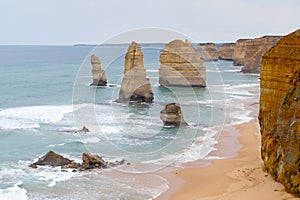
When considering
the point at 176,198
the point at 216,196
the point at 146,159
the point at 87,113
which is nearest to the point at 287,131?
the point at 216,196

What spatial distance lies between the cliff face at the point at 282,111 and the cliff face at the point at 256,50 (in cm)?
6430

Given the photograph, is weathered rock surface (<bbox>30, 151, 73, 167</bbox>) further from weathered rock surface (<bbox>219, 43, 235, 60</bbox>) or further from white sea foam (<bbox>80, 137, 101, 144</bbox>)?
weathered rock surface (<bbox>219, 43, 235, 60</bbox>)

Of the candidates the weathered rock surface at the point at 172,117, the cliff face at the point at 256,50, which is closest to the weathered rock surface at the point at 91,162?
the weathered rock surface at the point at 172,117

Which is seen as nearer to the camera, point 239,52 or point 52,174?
point 52,174

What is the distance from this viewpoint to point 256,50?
8369 centimetres

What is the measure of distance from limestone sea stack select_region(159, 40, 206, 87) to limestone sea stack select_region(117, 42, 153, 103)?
12.6 meters

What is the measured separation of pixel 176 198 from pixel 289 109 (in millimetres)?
6361

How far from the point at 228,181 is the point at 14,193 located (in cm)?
1014

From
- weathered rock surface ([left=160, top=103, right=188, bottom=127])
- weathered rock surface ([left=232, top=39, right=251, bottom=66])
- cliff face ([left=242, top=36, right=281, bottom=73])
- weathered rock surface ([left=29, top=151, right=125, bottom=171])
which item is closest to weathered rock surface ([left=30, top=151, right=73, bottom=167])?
weathered rock surface ([left=29, top=151, right=125, bottom=171])

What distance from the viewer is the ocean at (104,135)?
20500 mm

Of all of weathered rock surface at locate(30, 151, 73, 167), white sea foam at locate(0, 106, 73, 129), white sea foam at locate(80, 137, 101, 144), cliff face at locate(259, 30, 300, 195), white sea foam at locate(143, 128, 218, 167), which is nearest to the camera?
cliff face at locate(259, 30, 300, 195)

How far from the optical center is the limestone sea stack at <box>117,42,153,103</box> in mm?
44469

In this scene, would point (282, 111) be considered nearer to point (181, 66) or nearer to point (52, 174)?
point (52, 174)

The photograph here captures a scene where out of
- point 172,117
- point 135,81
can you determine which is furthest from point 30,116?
point 172,117
